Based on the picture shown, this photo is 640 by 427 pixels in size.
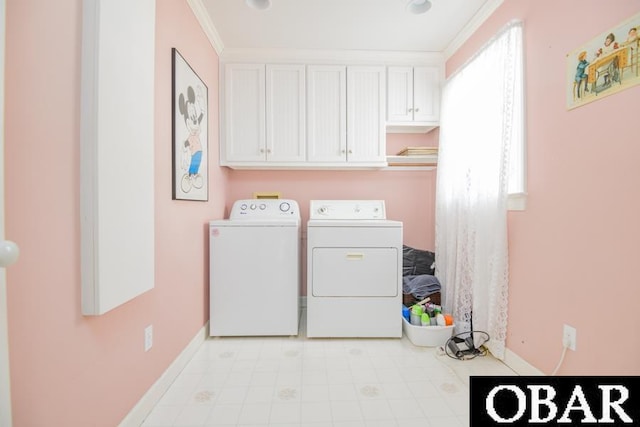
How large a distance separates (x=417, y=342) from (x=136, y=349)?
1742 mm

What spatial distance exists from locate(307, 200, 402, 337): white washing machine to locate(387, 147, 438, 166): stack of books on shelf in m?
0.74

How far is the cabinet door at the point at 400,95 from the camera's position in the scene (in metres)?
2.52

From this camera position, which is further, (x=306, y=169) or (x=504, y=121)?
(x=306, y=169)

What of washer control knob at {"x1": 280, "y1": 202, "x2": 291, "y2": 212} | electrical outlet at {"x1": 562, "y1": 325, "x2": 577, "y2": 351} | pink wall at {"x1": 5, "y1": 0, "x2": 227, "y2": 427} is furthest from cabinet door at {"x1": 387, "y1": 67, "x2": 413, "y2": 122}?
pink wall at {"x1": 5, "y1": 0, "x2": 227, "y2": 427}

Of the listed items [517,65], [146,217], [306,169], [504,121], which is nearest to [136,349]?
[146,217]

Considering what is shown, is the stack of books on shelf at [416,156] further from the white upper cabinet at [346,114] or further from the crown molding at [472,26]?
the crown molding at [472,26]

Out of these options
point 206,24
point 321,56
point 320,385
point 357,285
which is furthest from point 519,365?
point 206,24

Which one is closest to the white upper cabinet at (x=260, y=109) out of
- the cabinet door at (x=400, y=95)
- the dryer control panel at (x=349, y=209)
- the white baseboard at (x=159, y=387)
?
the dryer control panel at (x=349, y=209)

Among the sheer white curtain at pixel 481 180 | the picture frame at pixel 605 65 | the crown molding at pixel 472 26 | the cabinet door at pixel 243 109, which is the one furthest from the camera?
the cabinet door at pixel 243 109

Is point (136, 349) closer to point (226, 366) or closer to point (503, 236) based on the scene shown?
point (226, 366)

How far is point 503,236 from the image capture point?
1.70 meters

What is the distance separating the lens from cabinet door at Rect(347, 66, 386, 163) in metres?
2.50

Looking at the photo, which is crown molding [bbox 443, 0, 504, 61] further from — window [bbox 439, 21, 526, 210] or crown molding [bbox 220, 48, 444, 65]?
window [bbox 439, 21, 526, 210]

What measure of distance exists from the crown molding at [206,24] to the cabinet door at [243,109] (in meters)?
0.17
